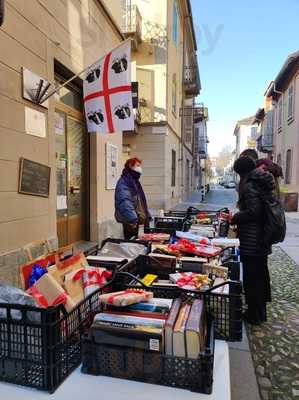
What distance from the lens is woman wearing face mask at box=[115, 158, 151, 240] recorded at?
12.8 feet

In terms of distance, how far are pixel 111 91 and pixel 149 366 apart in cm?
351

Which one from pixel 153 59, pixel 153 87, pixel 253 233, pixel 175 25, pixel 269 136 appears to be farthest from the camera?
pixel 269 136

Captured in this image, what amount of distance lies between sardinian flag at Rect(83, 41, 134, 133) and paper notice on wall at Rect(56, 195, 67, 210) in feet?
4.08

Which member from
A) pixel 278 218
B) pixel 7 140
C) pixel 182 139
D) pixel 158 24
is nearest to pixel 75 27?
pixel 7 140

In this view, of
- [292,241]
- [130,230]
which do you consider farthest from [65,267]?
[292,241]

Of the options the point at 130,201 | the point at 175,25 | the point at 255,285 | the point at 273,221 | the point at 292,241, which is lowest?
the point at 292,241

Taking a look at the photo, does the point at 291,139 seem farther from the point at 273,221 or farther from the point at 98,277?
the point at 98,277

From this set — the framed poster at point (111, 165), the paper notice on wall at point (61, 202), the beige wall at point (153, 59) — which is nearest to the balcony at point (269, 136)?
the beige wall at point (153, 59)

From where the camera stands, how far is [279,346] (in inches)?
107

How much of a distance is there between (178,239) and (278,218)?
865 mm

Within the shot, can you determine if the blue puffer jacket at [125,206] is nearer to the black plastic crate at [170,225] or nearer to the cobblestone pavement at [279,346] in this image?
the black plastic crate at [170,225]

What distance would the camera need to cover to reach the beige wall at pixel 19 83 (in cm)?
325

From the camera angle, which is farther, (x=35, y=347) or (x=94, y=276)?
(x=94, y=276)

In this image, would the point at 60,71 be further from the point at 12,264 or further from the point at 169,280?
the point at 169,280
